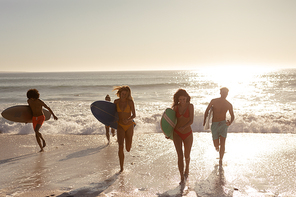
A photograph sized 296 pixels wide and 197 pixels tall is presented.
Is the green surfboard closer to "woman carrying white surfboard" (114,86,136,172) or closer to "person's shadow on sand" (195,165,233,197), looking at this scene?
"woman carrying white surfboard" (114,86,136,172)

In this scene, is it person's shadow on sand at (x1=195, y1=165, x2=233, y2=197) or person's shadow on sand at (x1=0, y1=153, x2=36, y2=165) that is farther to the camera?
person's shadow on sand at (x1=0, y1=153, x2=36, y2=165)

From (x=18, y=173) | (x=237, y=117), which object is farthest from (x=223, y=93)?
(x=237, y=117)

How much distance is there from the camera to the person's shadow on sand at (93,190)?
12.9 ft

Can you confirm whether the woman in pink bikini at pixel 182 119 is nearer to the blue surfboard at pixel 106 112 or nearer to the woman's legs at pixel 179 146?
the woman's legs at pixel 179 146

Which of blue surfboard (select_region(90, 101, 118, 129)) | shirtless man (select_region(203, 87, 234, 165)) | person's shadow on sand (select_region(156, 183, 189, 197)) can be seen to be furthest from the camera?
shirtless man (select_region(203, 87, 234, 165))

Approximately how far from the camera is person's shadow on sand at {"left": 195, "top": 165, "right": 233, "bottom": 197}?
3.98 metres

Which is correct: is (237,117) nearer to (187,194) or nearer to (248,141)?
(248,141)

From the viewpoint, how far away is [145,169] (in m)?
5.19

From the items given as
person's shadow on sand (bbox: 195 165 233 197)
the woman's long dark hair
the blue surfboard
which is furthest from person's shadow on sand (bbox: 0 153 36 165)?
person's shadow on sand (bbox: 195 165 233 197)

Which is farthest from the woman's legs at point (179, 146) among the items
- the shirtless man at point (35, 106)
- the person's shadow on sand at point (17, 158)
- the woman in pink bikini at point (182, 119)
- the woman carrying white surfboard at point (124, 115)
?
the person's shadow on sand at point (17, 158)

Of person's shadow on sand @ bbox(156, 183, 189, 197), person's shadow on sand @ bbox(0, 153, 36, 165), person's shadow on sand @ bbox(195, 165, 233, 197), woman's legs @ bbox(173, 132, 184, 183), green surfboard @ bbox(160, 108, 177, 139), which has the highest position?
green surfboard @ bbox(160, 108, 177, 139)

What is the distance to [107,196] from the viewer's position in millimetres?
3861

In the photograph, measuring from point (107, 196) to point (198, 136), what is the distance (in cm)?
495

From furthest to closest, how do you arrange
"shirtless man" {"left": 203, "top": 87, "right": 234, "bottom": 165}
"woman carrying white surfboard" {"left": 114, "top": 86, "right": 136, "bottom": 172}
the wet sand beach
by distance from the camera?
"shirtless man" {"left": 203, "top": 87, "right": 234, "bottom": 165}, "woman carrying white surfboard" {"left": 114, "top": 86, "right": 136, "bottom": 172}, the wet sand beach
